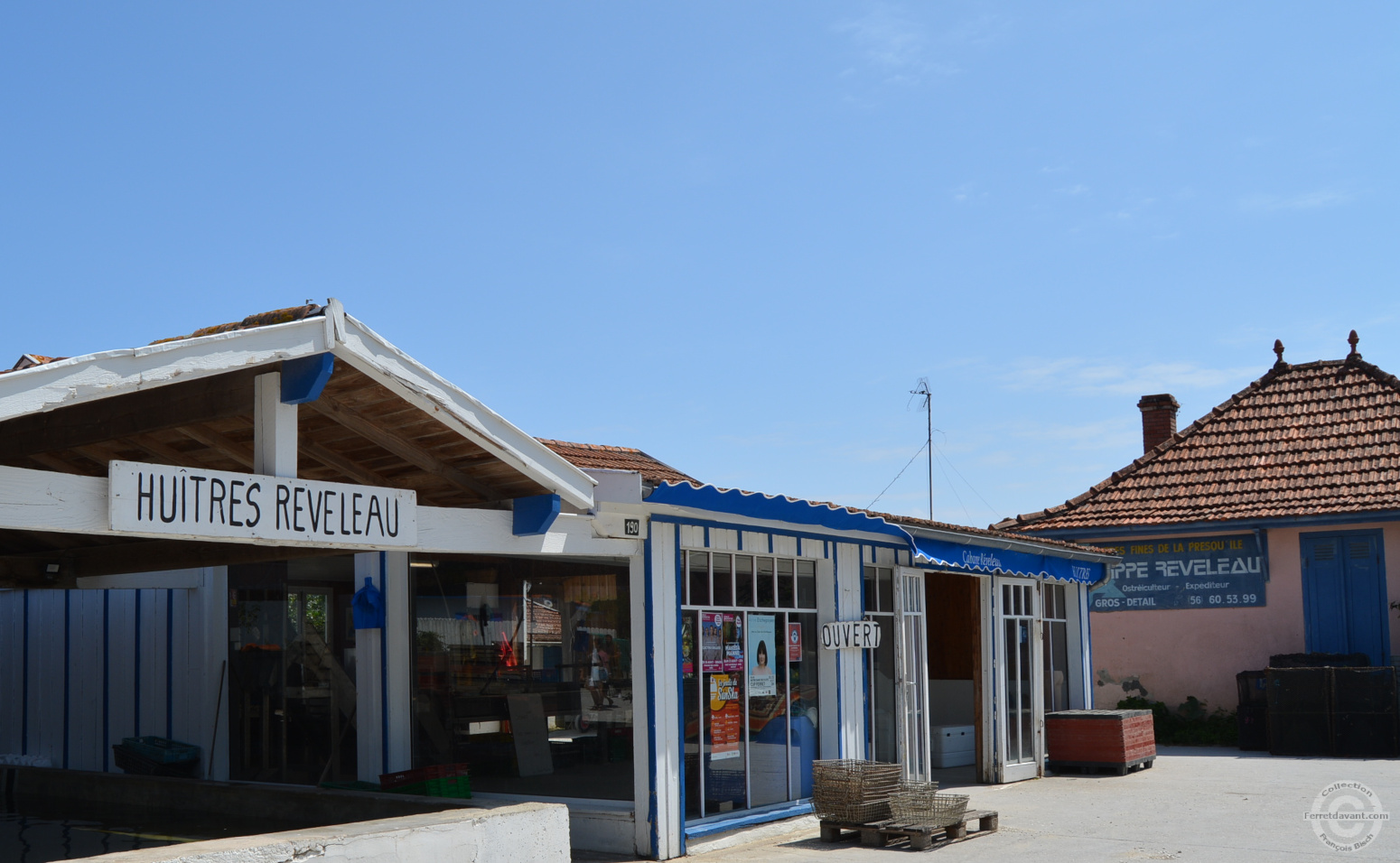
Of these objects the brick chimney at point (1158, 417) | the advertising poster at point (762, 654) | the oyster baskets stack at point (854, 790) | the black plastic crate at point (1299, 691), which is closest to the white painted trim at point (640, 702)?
the advertising poster at point (762, 654)

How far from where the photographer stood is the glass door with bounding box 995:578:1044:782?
14.7 m

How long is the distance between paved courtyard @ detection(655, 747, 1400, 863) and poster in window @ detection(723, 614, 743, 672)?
146cm

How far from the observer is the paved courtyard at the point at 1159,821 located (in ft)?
32.0

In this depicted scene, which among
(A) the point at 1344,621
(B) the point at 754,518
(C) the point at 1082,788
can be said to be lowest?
(C) the point at 1082,788

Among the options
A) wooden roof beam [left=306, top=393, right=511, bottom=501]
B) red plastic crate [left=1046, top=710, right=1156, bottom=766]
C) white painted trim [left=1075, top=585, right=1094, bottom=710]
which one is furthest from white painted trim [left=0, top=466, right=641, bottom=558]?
white painted trim [left=1075, top=585, right=1094, bottom=710]

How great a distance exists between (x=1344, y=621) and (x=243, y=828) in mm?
15898

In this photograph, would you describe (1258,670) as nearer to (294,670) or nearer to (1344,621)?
(1344,621)

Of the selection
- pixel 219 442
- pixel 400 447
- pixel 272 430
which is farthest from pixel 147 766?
pixel 272 430

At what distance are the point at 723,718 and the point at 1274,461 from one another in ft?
47.4

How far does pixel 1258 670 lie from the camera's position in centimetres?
1886

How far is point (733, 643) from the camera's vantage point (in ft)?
34.9

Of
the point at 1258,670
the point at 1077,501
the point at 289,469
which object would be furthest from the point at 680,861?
the point at 1077,501

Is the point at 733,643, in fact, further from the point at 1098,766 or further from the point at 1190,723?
the point at 1190,723

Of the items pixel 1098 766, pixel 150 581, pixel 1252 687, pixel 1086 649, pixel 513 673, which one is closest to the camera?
pixel 513 673
